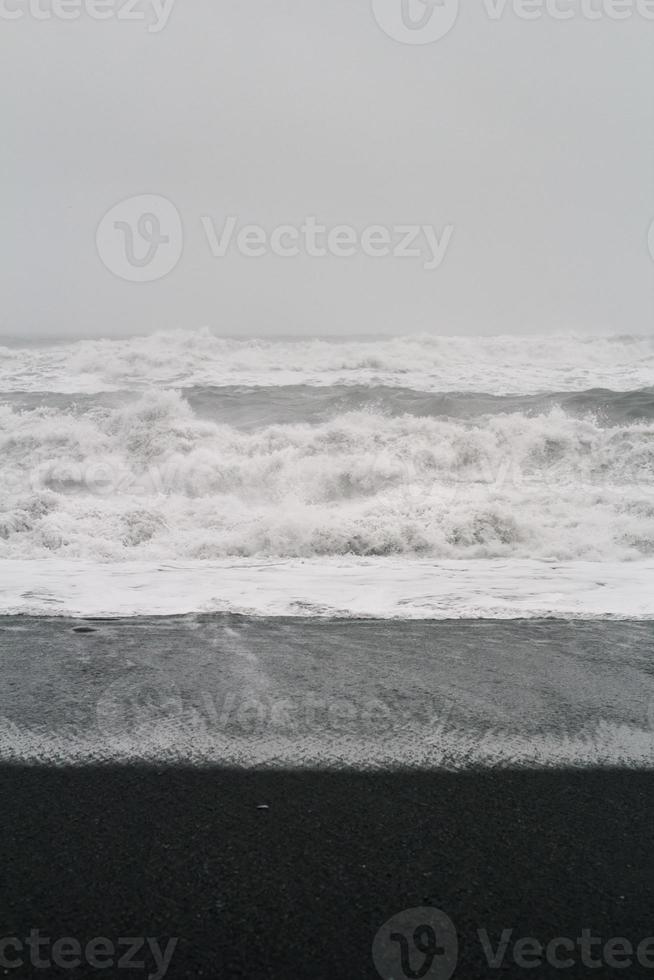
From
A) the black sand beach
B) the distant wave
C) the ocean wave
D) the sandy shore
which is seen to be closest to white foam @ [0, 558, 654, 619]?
the sandy shore

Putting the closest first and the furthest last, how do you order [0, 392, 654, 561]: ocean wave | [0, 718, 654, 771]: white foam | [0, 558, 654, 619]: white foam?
[0, 718, 654, 771]: white foam → [0, 558, 654, 619]: white foam → [0, 392, 654, 561]: ocean wave

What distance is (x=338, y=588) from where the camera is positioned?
7188 mm

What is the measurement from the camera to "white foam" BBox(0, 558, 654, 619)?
6285 millimetres

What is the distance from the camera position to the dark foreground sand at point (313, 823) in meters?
2.26

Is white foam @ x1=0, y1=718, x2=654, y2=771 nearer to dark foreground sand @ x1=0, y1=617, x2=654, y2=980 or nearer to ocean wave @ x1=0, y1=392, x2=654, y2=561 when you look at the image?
dark foreground sand @ x1=0, y1=617, x2=654, y2=980

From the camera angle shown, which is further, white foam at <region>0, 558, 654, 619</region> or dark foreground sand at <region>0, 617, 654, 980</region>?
white foam at <region>0, 558, 654, 619</region>

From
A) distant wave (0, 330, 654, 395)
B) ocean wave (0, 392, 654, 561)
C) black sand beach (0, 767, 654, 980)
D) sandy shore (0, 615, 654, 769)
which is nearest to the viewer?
black sand beach (0, 767, 654, 980)

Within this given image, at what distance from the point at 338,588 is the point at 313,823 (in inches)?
170

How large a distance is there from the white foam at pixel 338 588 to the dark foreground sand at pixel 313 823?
136 centimetres

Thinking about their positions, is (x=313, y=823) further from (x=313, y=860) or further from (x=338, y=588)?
(x=338, y=588)

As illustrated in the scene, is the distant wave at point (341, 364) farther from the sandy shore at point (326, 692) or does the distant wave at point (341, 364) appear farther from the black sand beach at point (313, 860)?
the black sand beach at point (313, 860)

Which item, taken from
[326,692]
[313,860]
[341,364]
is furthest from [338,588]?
[341,364]

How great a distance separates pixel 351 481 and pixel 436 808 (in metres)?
8.94

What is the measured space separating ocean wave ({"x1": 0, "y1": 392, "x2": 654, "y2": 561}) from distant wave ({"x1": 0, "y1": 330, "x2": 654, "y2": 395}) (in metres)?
3.21
